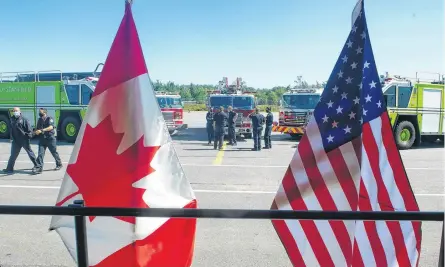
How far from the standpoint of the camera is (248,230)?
518cm

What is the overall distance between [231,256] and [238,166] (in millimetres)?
5892

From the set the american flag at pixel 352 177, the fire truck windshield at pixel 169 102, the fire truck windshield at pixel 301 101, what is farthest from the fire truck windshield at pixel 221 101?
the american flag at pixel 352 177

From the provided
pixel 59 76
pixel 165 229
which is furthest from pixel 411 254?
pixel 59 76

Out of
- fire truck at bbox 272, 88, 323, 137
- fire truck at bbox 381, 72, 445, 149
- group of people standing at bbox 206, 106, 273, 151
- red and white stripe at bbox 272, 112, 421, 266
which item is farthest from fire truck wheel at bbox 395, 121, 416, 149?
red and white stripe at bbox 272, 112, 421, 266

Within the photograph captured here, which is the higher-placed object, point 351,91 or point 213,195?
point 351,91

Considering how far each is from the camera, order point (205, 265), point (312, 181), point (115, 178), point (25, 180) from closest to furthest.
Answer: point (115, 178)
point (312, 181)
point (205, 265)
point (25, 180)

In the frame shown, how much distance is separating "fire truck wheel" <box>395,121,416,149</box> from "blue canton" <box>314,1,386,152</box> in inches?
524

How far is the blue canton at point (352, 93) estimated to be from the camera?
2.02 meters

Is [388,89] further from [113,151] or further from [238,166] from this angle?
[113,151]

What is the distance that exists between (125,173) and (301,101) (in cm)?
1502

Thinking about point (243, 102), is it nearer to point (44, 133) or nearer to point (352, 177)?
point (44, 133)

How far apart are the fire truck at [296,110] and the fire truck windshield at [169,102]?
4.80m

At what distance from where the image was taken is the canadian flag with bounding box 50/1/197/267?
192 cm

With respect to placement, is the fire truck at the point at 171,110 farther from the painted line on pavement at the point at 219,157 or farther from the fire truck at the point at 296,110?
the fire truck at the point at 296,110
